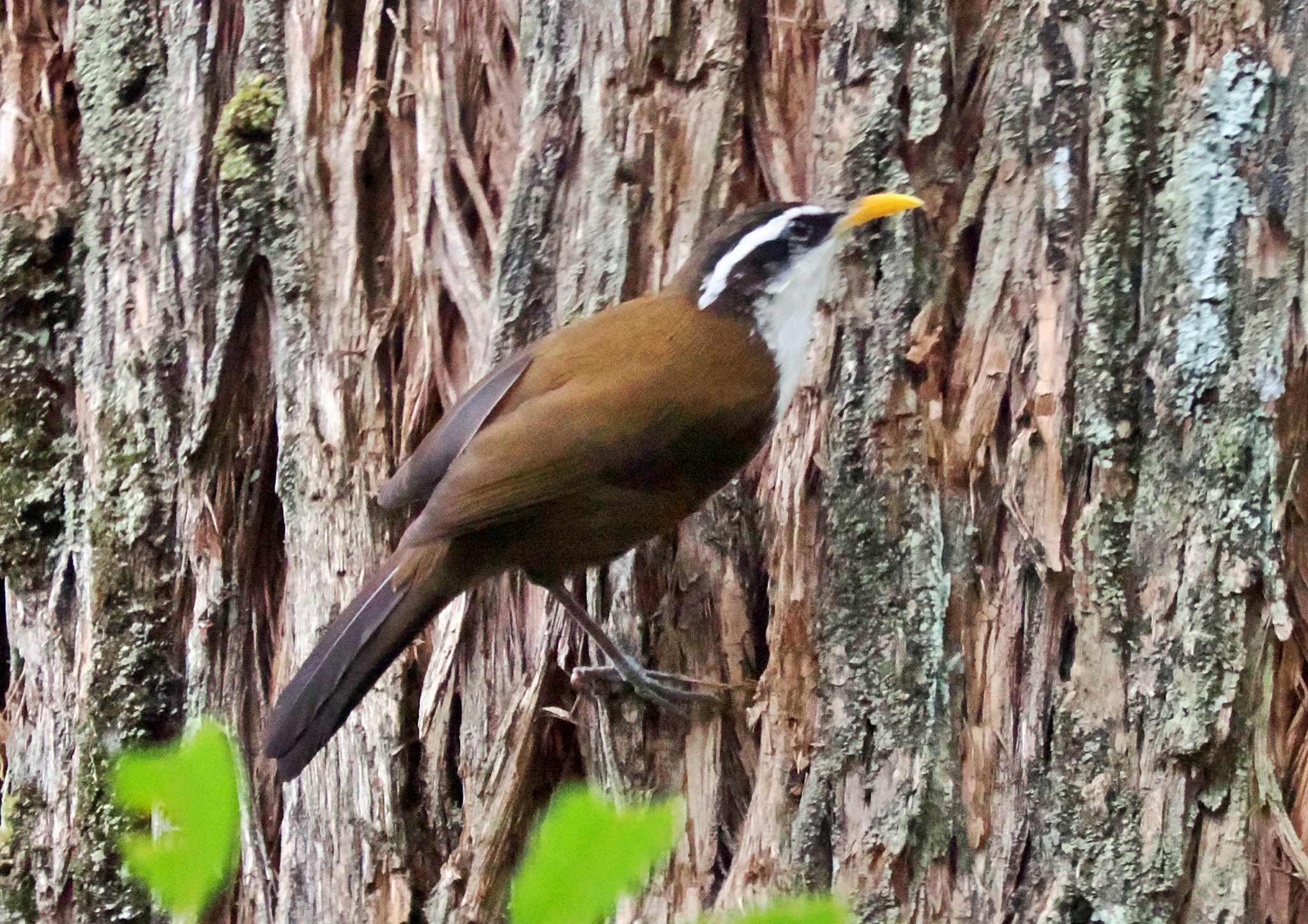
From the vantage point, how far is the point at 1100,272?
2301mm

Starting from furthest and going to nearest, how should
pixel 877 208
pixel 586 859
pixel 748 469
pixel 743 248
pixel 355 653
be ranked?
pixel 748 469, pixel 743 248, pixel 877 208, pixel 355 653, pixel 586 859

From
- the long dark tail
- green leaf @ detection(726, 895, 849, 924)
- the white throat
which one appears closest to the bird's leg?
the long dark tail

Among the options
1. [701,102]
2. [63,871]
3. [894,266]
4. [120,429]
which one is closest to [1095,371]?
[894,266]

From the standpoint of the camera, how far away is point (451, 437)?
2.47 m

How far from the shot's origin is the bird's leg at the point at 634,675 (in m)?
2.44

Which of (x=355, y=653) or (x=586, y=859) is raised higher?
(x=586, y=859)

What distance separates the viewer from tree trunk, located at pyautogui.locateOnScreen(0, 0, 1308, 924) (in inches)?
87.4

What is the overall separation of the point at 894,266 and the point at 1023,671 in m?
0.86

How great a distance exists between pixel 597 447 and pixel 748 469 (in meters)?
0.48

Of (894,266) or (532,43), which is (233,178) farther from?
(894,266)

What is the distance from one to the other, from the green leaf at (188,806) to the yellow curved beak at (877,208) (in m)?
1.93

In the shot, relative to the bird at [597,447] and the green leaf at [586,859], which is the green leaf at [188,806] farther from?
the bird at [597,447]

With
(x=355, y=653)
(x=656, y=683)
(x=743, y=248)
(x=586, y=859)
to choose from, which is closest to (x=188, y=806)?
(x=586, y=859)

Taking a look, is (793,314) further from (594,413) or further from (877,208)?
(594,413)
